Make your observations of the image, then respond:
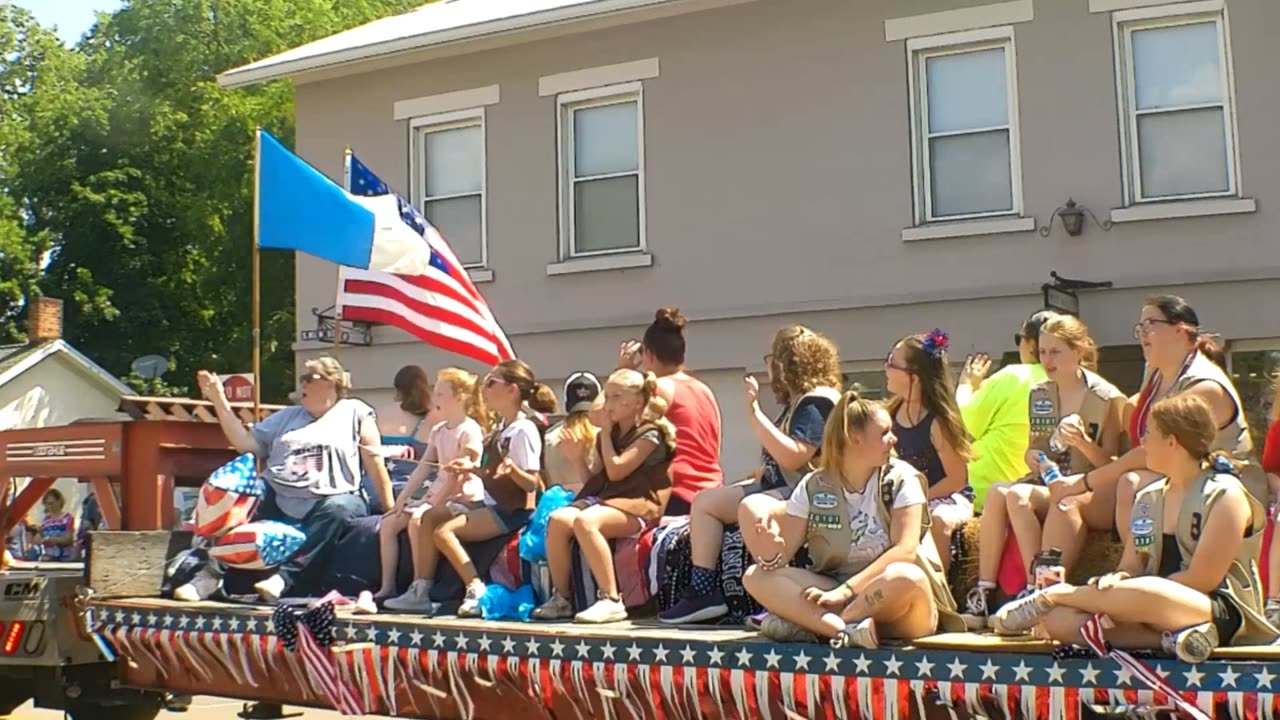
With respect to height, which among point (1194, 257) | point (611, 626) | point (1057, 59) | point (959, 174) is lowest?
point (611, 626)

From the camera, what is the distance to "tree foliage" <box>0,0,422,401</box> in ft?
101

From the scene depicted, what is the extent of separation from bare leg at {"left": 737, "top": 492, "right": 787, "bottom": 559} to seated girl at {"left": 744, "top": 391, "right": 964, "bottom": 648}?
2 centimetres

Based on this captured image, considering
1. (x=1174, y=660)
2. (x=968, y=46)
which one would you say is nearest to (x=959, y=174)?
(x=968, y=46)

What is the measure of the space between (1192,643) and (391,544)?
13.4 feet

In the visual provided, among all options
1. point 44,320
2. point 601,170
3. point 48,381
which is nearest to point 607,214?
point 601,170

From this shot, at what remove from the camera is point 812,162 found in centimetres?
1327

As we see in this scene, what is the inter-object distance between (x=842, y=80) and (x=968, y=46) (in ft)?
3.83

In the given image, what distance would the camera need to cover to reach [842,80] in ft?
43.2

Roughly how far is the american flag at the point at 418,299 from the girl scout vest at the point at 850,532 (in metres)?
4.35

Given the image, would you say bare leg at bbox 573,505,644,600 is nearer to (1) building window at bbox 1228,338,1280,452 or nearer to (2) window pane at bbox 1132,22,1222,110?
(1) building window at bbox 1228,338,1280,452

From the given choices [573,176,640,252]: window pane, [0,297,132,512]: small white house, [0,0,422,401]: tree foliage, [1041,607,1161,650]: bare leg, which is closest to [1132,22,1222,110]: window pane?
[573,176,640,252]: window pane

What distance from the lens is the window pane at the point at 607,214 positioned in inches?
564

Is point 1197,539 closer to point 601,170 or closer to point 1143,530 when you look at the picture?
point 1143,530

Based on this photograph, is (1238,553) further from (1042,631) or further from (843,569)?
(843,569)
